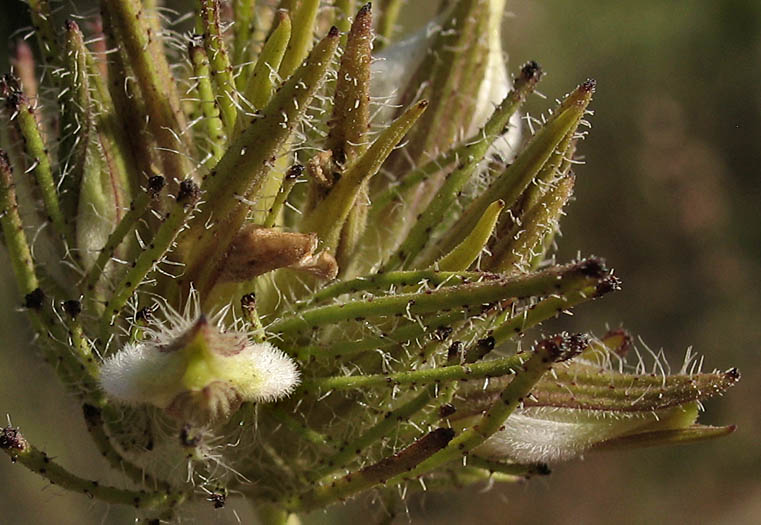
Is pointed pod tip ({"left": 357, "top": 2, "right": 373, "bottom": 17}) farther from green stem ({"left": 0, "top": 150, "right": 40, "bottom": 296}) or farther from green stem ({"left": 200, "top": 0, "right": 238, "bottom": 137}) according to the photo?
green stem ({"left": 0, "top": 150, "right": 40, "bottom": 296})

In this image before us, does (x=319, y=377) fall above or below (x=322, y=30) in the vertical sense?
below

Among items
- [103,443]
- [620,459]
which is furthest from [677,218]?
[103,443]

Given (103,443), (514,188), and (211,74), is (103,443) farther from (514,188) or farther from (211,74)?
(514,188)

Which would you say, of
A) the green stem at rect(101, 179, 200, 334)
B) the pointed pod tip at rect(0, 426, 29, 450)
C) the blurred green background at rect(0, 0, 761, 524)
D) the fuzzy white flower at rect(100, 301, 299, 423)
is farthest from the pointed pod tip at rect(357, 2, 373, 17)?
the blurred green background at rect(0, 0, 761, 524)

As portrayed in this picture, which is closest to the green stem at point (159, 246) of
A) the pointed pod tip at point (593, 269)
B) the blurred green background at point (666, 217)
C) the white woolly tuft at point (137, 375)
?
the white woolly tuft at point (137, 375)

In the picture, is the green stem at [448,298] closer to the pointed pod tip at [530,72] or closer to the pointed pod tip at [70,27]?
the pointed pod tip at [530,72]
